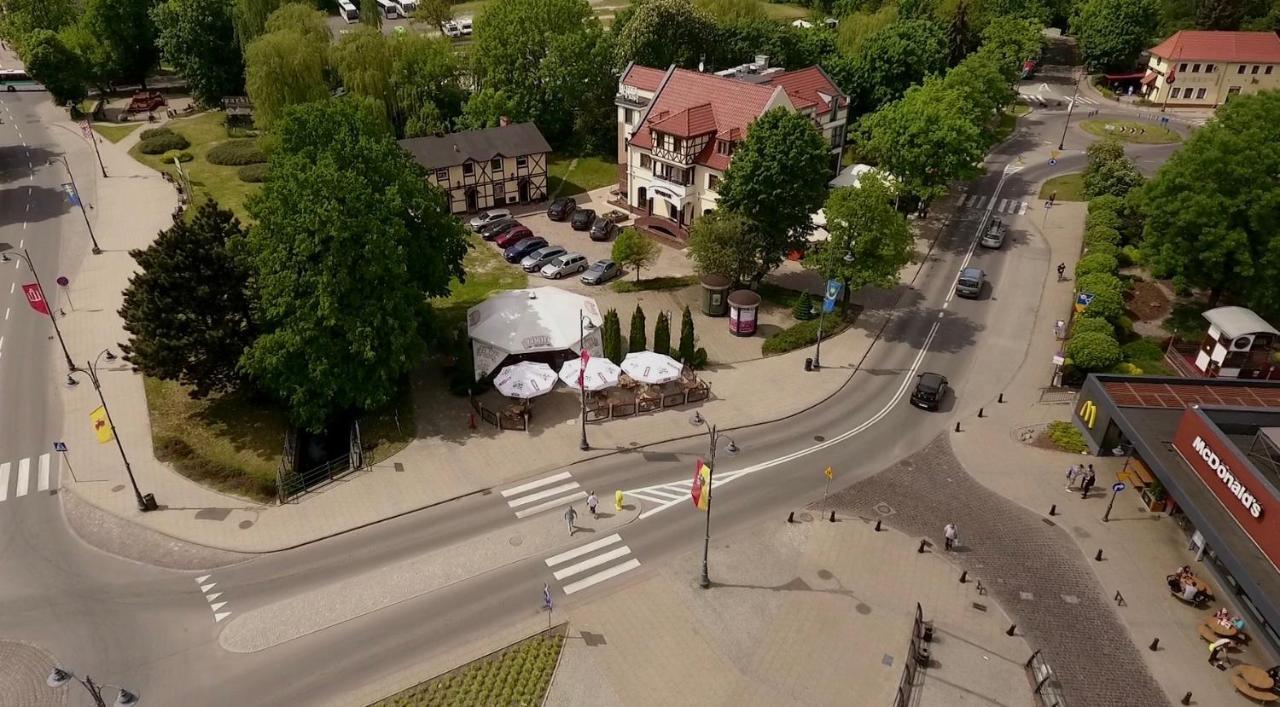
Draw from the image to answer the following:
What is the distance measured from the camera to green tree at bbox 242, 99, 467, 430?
124 feet

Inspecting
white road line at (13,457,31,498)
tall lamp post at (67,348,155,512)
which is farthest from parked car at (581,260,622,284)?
white road line at (13,457,31,498)

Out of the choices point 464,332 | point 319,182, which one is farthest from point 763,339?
point 319,182

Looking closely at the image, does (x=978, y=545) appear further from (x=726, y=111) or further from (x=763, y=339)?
(x=726, y=111)

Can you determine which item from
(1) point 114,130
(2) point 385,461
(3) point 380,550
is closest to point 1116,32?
(2) point 385,461

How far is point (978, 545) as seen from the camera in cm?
3425

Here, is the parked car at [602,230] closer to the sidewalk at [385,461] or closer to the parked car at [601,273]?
the parked car at [601,273]

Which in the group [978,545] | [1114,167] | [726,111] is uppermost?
[726,111]

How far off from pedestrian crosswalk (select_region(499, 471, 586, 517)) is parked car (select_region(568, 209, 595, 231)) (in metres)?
33.0

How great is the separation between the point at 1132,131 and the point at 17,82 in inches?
5671

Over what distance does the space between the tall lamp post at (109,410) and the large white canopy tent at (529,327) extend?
17.3 meters

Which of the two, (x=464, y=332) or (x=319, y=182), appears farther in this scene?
(x=464, y=332)

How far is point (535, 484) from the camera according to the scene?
37688mm

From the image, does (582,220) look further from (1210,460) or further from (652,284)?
(1210,460)

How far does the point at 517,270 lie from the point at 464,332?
1147 cm
